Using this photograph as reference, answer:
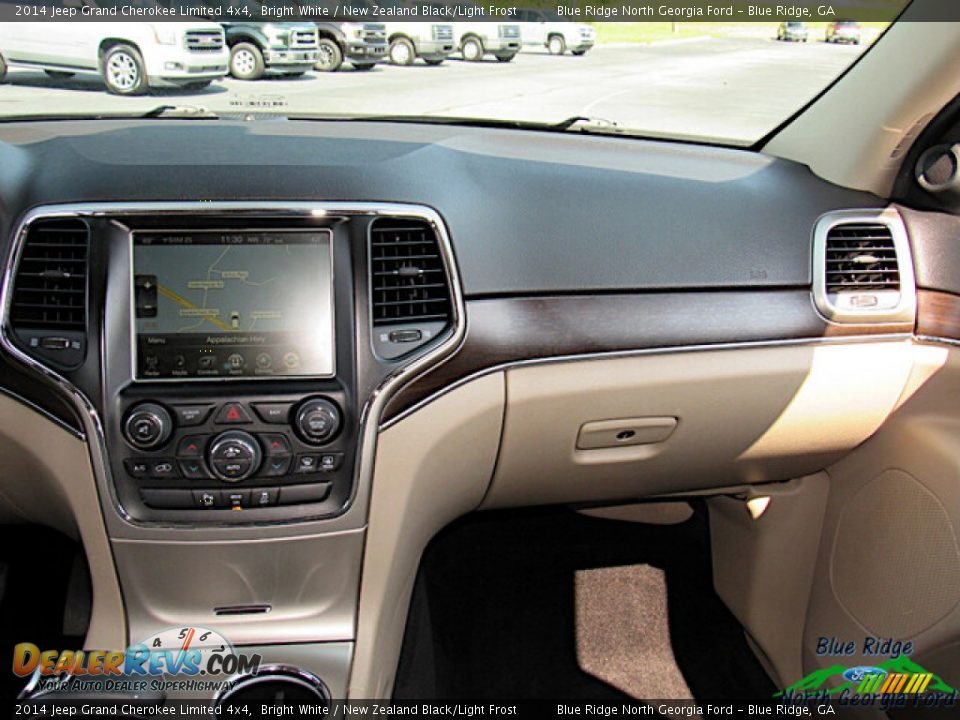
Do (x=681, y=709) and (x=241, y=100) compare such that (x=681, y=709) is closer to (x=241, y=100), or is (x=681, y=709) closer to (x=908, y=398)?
(x=908, y=398)

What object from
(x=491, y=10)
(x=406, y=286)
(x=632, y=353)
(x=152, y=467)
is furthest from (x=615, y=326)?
(x=152, y=467)

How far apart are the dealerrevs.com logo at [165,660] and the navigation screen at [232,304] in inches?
23.5

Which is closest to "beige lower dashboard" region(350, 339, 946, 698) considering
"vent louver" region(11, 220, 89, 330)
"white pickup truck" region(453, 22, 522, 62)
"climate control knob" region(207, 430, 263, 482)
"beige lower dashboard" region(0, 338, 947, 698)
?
"beige lower dashboard" region(0, 338, 947, 698)

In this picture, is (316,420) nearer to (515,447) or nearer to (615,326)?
(515,447)

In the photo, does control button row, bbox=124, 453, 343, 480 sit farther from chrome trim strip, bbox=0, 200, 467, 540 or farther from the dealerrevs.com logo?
the dealerrevs.com logo

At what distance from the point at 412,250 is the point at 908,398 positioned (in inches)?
48.9

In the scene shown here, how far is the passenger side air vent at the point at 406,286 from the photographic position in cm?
176

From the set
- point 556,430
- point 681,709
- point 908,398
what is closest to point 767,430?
point 908,398

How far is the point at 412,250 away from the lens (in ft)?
5.84

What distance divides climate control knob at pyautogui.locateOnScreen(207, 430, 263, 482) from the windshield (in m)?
0.88

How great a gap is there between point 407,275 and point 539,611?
1326 millimetres

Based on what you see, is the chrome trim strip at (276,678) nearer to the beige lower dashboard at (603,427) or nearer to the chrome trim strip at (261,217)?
the beige lower dashboard at (603,427)

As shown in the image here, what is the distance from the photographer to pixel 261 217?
169 cm

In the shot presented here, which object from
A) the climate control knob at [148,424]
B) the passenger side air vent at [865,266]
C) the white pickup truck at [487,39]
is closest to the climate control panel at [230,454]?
the climate control knob at [148,424]
